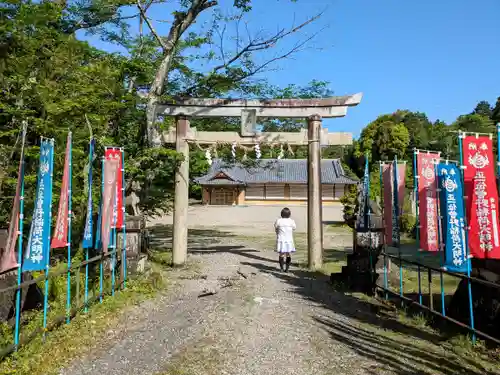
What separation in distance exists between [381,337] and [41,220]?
437 cm

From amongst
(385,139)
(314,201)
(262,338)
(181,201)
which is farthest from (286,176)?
(262,338)

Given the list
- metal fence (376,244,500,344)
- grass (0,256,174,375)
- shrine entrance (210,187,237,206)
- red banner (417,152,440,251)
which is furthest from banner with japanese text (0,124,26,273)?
shrine entrance (210,187,237,206)

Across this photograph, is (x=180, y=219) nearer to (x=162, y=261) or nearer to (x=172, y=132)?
(x=162, y=261)

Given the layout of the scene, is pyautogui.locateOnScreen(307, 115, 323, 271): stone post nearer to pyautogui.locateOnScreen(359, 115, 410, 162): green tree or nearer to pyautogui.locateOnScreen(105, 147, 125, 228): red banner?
pyautogui.locateOnScreen(105, 147, 125, 228): red banner

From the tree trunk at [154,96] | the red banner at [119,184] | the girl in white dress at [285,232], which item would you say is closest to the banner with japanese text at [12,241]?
the red banner at [119,184]

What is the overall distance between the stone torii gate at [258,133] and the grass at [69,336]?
320 cm

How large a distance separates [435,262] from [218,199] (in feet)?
108

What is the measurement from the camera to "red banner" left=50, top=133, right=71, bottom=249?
556 centimetres

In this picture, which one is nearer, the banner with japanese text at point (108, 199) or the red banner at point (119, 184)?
the banner with japanese text at point (108, 199)

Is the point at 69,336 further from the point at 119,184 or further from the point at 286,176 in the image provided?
the point at 286,176

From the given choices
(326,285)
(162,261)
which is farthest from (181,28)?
(326,285)

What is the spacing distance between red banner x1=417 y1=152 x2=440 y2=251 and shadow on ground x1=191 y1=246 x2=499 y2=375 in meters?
1.25

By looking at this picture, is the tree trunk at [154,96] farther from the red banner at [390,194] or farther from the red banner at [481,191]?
the red banner at [481,191]

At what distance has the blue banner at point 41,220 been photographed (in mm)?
4793
